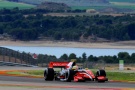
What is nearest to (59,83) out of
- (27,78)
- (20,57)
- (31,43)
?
(27,78)

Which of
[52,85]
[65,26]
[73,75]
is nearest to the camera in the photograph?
[52,85]

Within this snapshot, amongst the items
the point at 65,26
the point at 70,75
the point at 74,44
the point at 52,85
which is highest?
the point at 70,75

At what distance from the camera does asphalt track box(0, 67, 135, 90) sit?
3384 centimetres

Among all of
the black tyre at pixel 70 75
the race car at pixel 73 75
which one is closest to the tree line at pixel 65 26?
the race car at pixel 73 75

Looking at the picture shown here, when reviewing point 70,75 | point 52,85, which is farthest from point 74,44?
point 52,85

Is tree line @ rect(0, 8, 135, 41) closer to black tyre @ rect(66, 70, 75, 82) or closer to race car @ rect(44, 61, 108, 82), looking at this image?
race car @ rect(44, 61, 108, 82)

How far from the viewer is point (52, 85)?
35688 mm

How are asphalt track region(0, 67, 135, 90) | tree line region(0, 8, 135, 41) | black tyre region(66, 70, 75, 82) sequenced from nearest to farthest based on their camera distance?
asphalt track region(0, 67, 135, 90), black tyre region(66, 70, 75, 82), tree line region(0, 8, 135, 41)

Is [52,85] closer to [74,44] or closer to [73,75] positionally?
[73,75]

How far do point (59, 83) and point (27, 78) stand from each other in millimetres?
3562

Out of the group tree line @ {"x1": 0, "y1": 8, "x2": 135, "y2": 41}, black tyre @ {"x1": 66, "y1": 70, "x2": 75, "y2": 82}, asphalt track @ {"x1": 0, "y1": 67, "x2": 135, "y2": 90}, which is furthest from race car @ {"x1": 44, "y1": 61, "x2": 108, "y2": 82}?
tree line @ {"x1": 0, "y1": 8, "x2": 135, "y2": 41}

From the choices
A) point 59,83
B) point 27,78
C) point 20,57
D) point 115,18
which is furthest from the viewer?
point 115,18

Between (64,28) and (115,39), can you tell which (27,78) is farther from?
(64,28)

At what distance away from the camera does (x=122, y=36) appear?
131 metres
